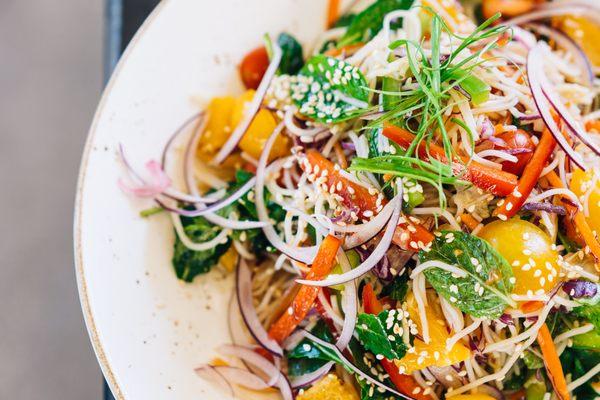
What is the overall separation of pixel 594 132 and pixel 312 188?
103 cm

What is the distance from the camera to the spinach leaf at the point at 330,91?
202 centimetres

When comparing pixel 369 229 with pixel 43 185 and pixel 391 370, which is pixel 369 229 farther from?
pixel 43 185

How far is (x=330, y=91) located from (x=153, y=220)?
0.78m

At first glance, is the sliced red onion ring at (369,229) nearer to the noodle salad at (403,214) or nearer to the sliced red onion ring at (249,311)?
the noodle salad at (403,214)

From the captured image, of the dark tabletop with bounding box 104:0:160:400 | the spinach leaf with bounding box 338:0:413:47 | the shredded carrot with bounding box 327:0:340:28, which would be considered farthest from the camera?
the dark tabletop with bounding box 104:0:160:400

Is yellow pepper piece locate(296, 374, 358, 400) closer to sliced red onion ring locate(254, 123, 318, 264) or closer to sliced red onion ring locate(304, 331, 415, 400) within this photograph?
sliced red onion ring locate(304, 331, 415, 400)

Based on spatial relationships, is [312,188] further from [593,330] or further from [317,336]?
[593,330]

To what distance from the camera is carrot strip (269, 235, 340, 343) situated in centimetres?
190

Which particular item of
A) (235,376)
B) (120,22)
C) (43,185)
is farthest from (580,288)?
(43,185)

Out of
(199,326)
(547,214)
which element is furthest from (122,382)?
(547,214)

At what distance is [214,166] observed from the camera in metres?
2.33

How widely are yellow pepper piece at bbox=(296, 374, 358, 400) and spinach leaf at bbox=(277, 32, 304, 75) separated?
3.84 feet

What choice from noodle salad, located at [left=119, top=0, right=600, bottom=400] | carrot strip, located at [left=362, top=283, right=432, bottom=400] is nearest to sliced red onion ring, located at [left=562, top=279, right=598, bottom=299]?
noodle salad, located at [left=119, top=0, right=600, bottom=400]

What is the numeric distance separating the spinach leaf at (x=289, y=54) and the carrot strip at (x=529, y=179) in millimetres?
976
